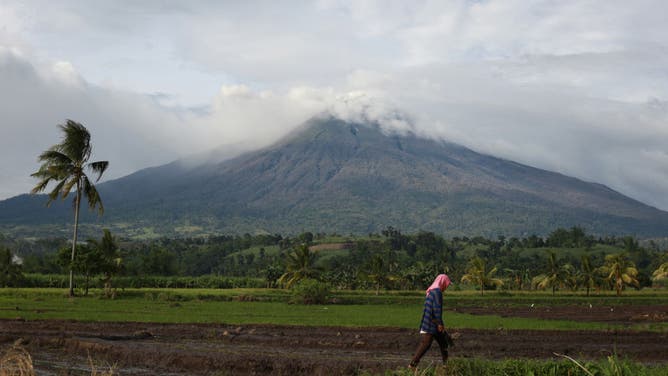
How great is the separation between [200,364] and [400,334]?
9.11 m

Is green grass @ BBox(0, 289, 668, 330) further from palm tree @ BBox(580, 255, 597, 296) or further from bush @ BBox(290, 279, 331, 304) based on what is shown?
palm tree @ BBox(580, 255, 597, 296)

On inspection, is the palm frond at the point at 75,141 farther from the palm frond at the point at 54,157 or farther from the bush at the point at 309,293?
the bush at the point at 309,293

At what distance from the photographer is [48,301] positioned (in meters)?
34.8

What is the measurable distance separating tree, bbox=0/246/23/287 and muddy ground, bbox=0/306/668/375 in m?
33.8

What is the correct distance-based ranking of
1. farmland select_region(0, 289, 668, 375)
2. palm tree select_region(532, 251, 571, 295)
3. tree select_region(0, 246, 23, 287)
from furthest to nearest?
palm tree select_region(532, 251, 571, 295) < tree select_region(0, 246, 23, 287) < farmland select_region(0, 289, 668, 375)

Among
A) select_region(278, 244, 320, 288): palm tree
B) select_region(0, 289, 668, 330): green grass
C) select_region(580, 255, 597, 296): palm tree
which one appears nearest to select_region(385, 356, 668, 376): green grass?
select_region(0, 289, 668, 330): green grass

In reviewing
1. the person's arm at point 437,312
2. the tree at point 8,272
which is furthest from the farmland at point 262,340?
the tree at point 8,272

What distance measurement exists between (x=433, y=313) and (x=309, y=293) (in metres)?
32.2

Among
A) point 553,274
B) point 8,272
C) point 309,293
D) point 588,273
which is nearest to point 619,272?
point 588,273

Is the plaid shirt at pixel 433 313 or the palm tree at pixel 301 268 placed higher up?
the plaid shirt at pixel 433 313

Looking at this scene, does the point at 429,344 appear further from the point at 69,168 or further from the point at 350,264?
the point at 350,264

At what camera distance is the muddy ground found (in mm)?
14320

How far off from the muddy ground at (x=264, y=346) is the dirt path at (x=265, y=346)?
0.02 metres

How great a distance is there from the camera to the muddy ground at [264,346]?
14.3m
